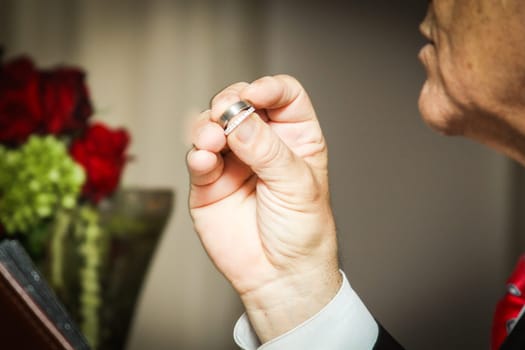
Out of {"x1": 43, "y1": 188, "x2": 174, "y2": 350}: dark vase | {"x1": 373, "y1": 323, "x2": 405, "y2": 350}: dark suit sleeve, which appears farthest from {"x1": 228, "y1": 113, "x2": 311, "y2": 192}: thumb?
{"x1": 43, "y1": 188, "x2": 174, "y2": 350}: dark vase

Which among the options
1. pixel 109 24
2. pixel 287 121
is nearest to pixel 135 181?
pixel 109 24

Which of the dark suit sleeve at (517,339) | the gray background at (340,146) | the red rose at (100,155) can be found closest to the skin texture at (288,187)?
the dark suit sleeve at (517,339)

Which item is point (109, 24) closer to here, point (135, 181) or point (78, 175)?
point (135, 181)

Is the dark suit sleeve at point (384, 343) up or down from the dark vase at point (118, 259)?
up

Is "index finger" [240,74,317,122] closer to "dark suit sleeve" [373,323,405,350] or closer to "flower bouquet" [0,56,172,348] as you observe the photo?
"dark suit sleeve" [373,323,405,350]

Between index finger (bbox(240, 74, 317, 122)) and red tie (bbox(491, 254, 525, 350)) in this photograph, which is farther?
red tie (bbox(491, 254, 525, 350))

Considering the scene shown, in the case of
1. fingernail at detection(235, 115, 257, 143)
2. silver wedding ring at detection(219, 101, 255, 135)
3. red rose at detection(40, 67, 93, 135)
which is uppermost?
silver wedding ring at detection(219, 101, 255, 135)

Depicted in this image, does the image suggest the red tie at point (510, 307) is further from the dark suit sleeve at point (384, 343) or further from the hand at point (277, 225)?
the hand at point (277, 225)
